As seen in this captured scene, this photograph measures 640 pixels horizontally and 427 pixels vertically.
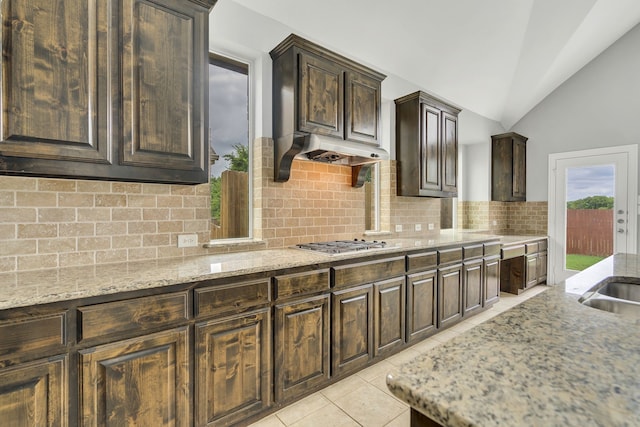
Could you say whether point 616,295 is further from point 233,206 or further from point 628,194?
point 628,194

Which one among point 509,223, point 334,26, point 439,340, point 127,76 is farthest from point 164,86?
point 509,223

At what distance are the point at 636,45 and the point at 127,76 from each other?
6244 mm

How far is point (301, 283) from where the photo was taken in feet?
6.45

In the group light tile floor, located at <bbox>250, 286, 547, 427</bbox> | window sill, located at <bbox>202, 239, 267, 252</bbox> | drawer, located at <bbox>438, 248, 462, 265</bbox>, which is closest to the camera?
light tile floor, located at <bbox>250, 286, 547, 427</bbox>

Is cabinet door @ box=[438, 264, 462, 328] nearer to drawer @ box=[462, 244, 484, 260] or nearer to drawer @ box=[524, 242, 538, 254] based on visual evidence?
drawer @ box=[462, 244, 484, 260]

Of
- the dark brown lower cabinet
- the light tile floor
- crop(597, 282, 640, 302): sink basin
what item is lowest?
the light tile floor

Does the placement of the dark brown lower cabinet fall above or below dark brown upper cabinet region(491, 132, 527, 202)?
below

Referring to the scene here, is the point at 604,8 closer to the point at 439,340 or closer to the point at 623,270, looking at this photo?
the point at 623,270

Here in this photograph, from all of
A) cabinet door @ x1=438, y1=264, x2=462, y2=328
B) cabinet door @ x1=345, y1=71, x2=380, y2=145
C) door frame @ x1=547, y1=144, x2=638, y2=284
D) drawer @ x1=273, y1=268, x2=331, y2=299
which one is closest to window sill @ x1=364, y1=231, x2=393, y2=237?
cabinet door @ x1=438, y1=264, x2=462, y2=328

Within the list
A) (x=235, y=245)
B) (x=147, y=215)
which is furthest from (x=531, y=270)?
(x=147, y=215)

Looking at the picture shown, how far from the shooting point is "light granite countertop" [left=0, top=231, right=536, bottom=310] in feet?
4.10

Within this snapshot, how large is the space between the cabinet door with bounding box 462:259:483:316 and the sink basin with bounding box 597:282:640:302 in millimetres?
1729

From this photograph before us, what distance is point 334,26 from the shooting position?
287 centimetres

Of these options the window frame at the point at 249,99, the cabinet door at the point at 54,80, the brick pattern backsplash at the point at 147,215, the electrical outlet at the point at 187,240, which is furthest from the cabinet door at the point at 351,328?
the cabinet door at the point at 54,80
